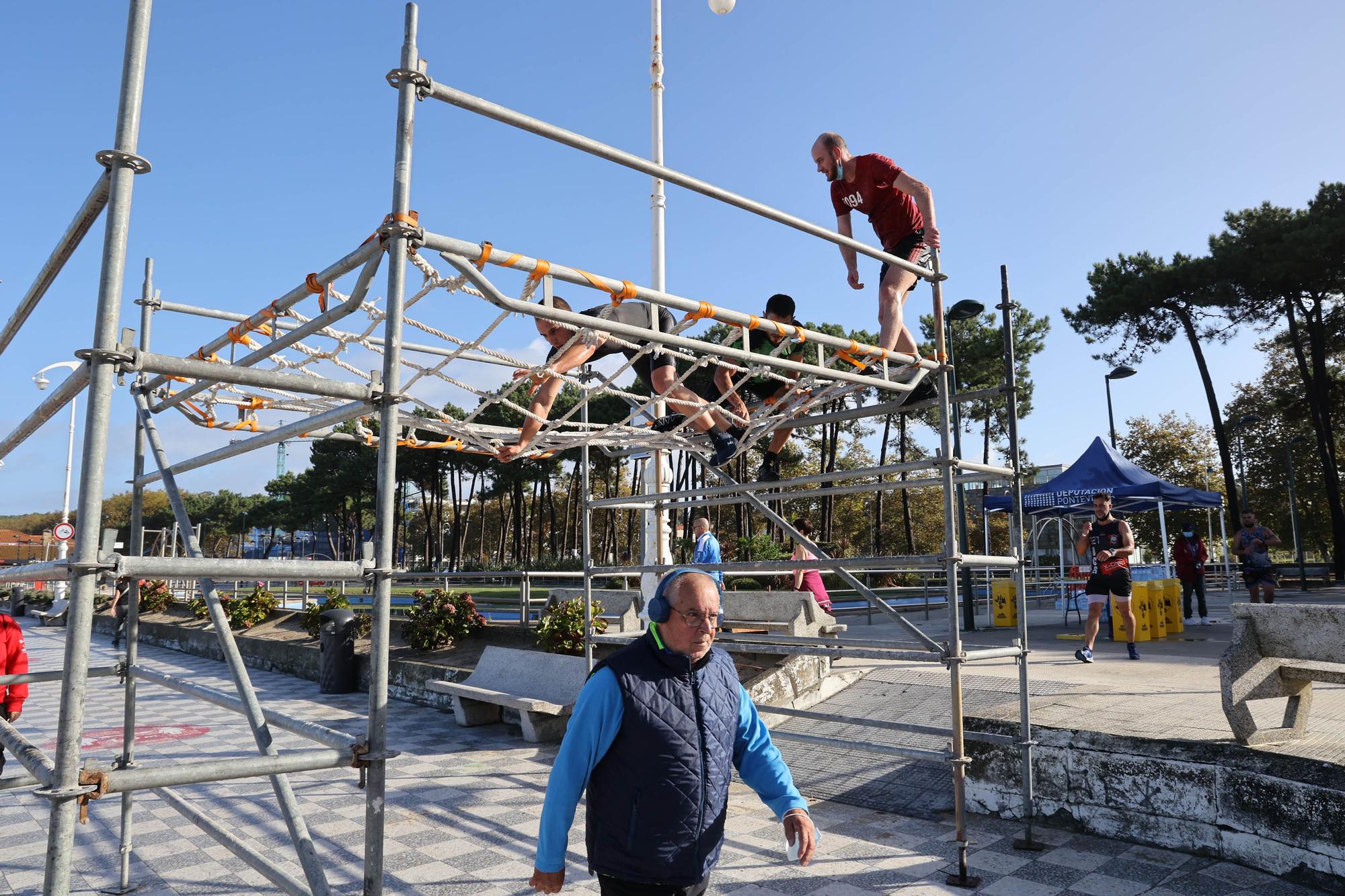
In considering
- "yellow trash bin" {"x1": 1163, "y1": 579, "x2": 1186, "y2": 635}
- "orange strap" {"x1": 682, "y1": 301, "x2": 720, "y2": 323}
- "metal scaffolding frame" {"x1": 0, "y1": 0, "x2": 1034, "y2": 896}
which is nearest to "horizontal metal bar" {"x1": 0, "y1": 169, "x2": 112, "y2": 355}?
"metal scaffolding frame" {"x1": 0, "y1": 0, "x2": 1034, "y2": 896}

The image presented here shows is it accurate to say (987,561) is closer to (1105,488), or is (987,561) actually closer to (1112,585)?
(1112,585)

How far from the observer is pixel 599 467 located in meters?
50.8

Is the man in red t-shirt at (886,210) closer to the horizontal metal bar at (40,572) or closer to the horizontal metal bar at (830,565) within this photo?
the horizontal metal bar at (830,565)

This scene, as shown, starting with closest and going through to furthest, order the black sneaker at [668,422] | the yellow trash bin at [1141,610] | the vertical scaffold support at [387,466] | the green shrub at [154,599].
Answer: the vertical scaffold support at [387,466] < the black sneaker at [668,422] < the yellow trash bin at [1141,610] < the green shrub at [154,599]

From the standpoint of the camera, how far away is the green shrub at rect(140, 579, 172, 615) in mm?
22984

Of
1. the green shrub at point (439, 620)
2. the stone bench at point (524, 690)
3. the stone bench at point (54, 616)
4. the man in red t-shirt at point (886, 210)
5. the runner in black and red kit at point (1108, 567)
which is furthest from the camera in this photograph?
the stone bench at point (54, 616)

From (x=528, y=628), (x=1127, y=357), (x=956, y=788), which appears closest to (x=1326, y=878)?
(x=956, y=788)

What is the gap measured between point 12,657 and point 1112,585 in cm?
988

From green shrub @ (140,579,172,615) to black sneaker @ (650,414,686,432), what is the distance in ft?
71.7

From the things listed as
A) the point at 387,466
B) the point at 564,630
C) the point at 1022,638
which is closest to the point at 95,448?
the point at 387,466

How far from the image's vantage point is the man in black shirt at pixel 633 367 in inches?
172

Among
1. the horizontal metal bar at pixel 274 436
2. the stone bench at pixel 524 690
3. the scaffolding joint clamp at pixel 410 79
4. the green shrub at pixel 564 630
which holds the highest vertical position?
the scaffolding joint clamp at pixel 410 79

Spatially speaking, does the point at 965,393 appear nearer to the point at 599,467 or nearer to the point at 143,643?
the point at 143,643

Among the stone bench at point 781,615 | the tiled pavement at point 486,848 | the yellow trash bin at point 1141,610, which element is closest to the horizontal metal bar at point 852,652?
the tiled pavement at point 486,848
